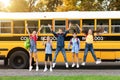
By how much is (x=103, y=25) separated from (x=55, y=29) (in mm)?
2087

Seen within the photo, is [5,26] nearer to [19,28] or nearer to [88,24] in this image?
[19,28]

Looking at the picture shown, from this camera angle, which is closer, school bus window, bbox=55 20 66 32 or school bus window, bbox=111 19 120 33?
school bus window, bbox=111 19 120 33

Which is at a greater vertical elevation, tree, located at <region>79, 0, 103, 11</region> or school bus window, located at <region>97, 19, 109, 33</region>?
tree, located at <region>79, 0, 103, 11</region>

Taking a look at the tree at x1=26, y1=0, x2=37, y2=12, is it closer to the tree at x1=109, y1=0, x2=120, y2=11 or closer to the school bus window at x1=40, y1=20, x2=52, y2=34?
the tree at x1=109, y1=0, x2=120, y2=11

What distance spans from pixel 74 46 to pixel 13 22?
9.69 feet

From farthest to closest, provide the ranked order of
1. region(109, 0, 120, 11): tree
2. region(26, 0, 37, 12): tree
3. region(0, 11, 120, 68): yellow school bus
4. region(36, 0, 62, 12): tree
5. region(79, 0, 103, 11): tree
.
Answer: region(26, 0, 37, 12): tree < region(36, 0, 62, 12): tree < region(79, 0, 103, 11): tree < region(109, 0, 120, 11): tree < region(0, 11, 120, 68): yellow school bus

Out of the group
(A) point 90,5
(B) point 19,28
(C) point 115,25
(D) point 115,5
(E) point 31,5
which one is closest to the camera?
(C) point 115,25

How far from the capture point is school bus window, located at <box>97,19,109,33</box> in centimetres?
2120

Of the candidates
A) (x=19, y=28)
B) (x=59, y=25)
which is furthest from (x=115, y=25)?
(x=19, y=28)

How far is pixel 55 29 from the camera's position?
2139cm

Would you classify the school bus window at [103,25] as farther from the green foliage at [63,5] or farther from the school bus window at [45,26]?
the green foliage at [63,5]

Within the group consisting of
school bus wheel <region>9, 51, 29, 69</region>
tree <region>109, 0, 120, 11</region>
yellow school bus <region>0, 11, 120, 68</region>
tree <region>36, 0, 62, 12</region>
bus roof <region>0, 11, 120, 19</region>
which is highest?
tree <region>36, 0, 62, 12</region>

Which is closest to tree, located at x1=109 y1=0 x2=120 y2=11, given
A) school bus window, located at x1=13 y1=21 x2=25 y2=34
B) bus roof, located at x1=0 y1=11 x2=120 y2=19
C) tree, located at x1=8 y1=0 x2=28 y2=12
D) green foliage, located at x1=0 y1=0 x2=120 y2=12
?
green foliage, located at x1=0 y1=0 x2=120 y2=12

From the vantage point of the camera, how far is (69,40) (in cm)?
2134
